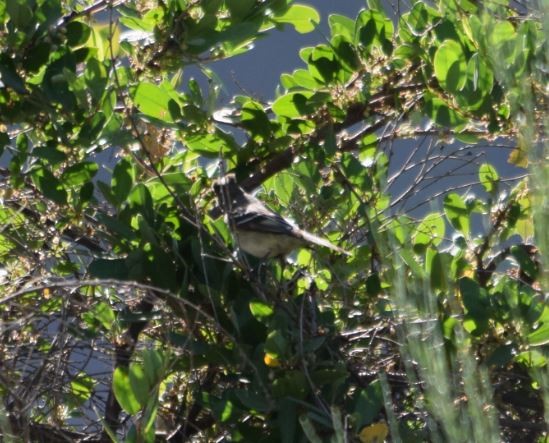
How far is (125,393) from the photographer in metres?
2.97

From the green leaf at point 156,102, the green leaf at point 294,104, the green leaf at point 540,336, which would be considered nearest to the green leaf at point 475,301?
the green leaf at point 540,336

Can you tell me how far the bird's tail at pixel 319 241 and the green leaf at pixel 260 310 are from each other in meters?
0.44

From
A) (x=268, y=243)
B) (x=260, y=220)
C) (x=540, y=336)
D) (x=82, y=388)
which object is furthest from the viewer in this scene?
(x=260, y=220)

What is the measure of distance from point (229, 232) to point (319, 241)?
0.36m

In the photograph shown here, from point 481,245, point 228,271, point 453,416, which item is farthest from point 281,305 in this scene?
point 453,416

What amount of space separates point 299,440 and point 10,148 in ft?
4.36

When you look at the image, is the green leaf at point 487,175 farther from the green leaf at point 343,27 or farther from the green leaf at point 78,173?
the green leaf at point 78,173

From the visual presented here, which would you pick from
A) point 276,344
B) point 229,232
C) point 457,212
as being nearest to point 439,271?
point 457,212

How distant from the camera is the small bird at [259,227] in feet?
12.6

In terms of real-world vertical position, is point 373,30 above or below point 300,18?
below

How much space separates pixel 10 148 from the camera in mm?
3738

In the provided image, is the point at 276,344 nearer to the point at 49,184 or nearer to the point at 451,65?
the point at 49,184

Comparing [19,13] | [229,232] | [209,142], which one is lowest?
[229,232]

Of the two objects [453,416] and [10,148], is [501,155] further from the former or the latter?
[453,416]
